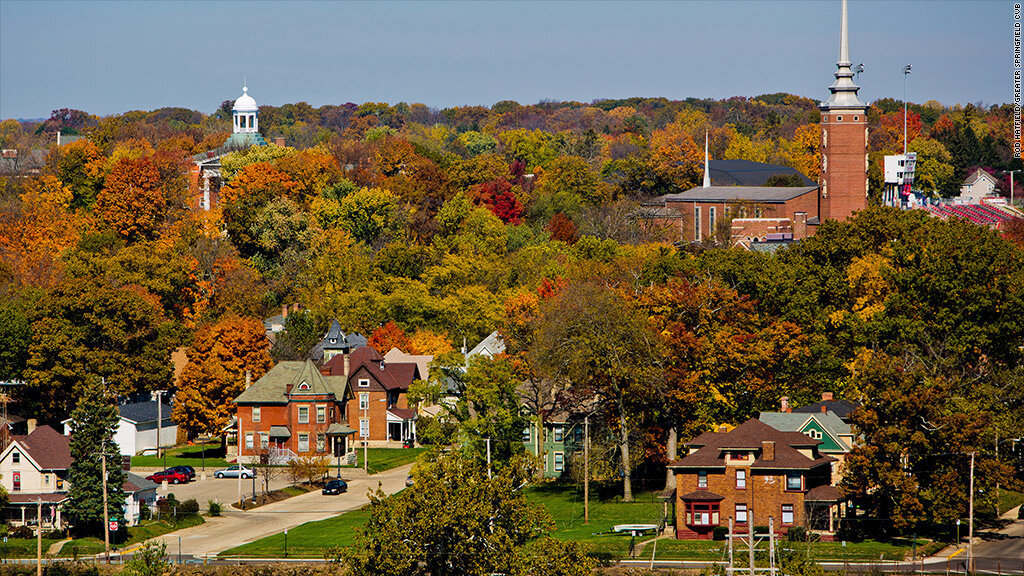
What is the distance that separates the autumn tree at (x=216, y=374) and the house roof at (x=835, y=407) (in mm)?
35806

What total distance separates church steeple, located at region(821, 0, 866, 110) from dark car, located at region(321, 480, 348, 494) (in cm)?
6889

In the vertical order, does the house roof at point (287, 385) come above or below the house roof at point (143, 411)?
above

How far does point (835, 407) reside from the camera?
82062 mm

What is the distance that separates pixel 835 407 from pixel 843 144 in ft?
201

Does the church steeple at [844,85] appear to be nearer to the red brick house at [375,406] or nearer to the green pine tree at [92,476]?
the red brick house at [375,406]

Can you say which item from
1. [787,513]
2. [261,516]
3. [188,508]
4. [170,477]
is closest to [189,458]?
[170,477]

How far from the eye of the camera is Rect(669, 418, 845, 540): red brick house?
70750 mm

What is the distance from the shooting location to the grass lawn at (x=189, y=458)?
308 ft

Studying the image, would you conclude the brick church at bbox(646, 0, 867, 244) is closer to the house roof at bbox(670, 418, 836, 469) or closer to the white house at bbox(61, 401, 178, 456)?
the white house at bbox(61, 401, 178, 456)

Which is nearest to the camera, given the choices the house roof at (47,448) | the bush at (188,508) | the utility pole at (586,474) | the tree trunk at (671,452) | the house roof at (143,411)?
the utility pole at (586,474)

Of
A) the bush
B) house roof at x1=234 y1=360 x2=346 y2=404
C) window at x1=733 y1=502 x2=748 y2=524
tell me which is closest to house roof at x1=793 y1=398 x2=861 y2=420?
window at x1=733 y1=502 x2=748 y2=524

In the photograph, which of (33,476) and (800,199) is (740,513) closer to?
(33,476)

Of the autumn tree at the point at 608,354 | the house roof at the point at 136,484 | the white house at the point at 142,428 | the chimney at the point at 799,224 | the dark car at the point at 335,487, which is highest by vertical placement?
the chimney at the point at 799,224

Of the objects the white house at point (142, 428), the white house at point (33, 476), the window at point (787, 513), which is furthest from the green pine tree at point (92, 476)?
the window at point (787, 513)
